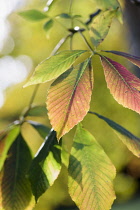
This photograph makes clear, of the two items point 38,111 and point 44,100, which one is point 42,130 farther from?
point 44,100

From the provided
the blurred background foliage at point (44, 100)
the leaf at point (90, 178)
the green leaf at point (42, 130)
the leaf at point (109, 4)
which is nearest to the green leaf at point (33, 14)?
the leaf at point (109, 4)

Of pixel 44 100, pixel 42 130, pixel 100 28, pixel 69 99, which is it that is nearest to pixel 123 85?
pixel 69 99

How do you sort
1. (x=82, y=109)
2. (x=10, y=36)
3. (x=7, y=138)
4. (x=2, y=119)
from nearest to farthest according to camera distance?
(x=82, y=109)
(x=7, y=138)
(x=2, y=119)
(x=10, y=36)

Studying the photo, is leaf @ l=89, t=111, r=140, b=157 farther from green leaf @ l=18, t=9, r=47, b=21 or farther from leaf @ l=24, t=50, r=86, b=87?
green leaf @ l=18, t=9, r=47, b=21

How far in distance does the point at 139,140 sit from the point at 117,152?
7.26m

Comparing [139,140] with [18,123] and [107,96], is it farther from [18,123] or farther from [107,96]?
[107,96]

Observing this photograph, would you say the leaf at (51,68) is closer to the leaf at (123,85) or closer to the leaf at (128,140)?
the leaf at (123,85)

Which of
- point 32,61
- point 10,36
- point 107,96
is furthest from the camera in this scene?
point 10,36

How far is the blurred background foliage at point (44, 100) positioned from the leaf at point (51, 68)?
6.12 metres

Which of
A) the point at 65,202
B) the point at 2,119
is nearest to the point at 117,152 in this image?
the point at 65,202

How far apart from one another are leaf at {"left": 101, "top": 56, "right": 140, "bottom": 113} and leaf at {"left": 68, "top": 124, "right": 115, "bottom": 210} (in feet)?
0.49

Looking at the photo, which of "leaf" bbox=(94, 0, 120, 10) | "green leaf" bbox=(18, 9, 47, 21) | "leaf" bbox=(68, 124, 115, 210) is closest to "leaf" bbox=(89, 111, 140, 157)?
"leaf" bbox=(68, 124, 115, 210)

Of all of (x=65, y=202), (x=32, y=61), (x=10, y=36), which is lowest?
(x=65, y=202)

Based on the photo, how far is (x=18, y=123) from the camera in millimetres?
829
